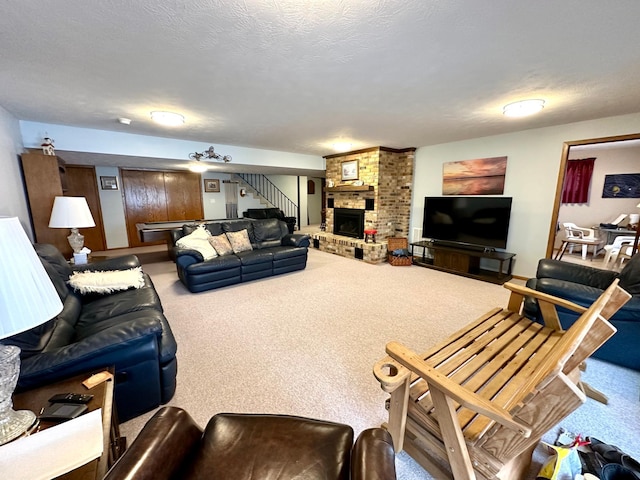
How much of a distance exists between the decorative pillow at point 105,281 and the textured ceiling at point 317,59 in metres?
1.72

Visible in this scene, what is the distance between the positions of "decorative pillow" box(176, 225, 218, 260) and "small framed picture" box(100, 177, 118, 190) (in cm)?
359

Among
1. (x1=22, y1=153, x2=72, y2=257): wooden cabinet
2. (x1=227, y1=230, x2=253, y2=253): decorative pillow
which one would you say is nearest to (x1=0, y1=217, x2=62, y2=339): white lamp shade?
(x1=22, y1=153, x2=72, y2=257): wooden cabinet

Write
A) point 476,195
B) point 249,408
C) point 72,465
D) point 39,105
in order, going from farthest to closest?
point 476,195 < point 39,105 < point 249,408 < point 72,465

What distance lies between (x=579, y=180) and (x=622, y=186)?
2.26ft

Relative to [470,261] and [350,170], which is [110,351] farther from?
[350,170]

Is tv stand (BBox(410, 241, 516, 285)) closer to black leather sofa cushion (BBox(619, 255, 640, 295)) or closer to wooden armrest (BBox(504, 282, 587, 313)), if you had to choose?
black leather sofa cushion (BBox(619, 255, 640, 295))

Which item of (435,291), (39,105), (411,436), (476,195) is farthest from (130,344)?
(476,195)

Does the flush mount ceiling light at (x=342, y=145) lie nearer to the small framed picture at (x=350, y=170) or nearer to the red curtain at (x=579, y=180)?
the small framed picture at (x=350, y=170)

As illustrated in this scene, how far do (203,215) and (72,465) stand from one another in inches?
296

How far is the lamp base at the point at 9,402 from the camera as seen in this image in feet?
3.03

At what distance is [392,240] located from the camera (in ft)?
18.0

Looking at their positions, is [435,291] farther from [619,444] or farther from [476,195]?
[619,444]

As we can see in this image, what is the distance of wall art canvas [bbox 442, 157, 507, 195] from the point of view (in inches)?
171

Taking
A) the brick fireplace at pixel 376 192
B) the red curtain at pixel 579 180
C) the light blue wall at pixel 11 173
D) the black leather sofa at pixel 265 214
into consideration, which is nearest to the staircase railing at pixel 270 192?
the black leather sofa at pixel 265 214
